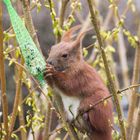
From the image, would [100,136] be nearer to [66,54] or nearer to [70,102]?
[70,102]

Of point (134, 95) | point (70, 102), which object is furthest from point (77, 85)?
point (134, 95)

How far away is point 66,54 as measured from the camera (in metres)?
2.42

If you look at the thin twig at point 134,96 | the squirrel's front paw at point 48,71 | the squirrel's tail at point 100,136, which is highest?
the squirrel's front paw at point 48,71

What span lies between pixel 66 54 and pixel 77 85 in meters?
0.16

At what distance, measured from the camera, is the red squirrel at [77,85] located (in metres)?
2.36

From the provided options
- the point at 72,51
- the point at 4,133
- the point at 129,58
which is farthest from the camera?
the point at 129,58

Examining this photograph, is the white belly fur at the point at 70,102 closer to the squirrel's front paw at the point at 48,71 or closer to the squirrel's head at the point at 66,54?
the squirrel's head at the point at 66,54

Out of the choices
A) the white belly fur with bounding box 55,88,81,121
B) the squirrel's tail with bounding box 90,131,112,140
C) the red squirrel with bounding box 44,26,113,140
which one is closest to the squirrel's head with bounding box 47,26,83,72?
the red squirrel with bounding box 44,26,113,140

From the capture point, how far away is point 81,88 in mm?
2500

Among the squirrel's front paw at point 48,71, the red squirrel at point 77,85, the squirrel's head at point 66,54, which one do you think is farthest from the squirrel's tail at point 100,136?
the squirrel's front paw at point 48,71

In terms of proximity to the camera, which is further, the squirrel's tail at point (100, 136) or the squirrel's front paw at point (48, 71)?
the squirrel's tail at point (100, 136)

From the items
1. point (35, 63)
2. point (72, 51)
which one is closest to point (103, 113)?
point (72, 51)

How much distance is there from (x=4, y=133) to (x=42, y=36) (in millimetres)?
3869

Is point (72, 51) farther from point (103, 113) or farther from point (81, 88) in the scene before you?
point (103, 113)
